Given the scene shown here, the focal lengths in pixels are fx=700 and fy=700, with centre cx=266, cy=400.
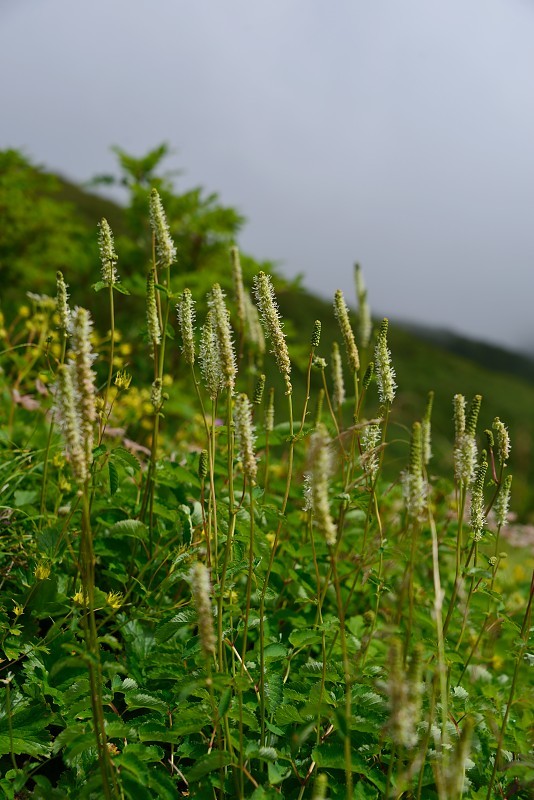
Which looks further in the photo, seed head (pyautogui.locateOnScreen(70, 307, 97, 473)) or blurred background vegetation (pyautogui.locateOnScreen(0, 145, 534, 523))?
blurred background vegetation (pyautogui.locateOnScreen(0, 145, 534, 523))

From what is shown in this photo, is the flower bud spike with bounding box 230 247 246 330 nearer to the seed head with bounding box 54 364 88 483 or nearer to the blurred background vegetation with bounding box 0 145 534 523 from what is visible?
the blurred background vegetation with bounding box 0 145 534 523

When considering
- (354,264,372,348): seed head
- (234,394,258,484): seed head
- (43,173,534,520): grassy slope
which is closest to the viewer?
(234,394,258,484): seed head

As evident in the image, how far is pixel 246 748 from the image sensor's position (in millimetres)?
2008

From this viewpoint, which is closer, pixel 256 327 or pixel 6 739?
pixel 6 739

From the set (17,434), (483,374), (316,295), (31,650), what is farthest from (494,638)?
(316,295)

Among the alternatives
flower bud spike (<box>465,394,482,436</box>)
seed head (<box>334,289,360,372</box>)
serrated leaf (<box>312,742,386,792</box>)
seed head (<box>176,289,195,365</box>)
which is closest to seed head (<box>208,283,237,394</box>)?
seed head (<box>176,289,195,365</box>)

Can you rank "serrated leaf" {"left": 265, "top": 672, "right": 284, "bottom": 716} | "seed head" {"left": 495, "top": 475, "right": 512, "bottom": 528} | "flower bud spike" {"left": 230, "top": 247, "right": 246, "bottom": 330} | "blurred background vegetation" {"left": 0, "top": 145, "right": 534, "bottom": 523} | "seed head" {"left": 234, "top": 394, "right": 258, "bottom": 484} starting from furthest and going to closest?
"blurred background vegetation" {"left": 0, "top": 145, "right": 534, "bottom": 523}
"flower bud spike" {"left": 230, "top": 247, "right": 246, "bottom": 330}
"seed head" {"left": 495, "top": 475, "right": 512, "bottom": 528}
"serrated leaf" {"left": 265, "top": 672, "right": 284, "bottom": 716}
"seed head" {"left": 234, "top": 394, "right": 258, "bottom": 484}

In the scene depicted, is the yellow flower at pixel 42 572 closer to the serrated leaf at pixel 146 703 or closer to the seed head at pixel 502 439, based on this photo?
the serrated leaf at pixel 146 703

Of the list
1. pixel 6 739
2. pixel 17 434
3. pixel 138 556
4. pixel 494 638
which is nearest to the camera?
pixel 6 739

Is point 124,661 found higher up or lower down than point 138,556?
lower down

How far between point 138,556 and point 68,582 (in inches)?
13.1

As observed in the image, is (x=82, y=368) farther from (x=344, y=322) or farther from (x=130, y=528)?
(x=130, y=528)

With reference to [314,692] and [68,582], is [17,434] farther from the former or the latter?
[314,692]

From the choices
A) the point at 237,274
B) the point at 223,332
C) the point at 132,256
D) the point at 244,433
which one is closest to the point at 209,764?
the point at 244,433
